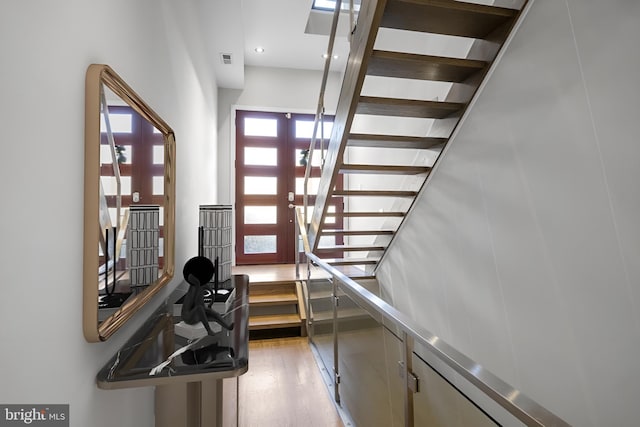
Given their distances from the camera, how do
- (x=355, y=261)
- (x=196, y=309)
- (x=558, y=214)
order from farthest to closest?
1. (x=355, y=261)
2. (x=558, y=214)
3. (x=196, y=309)

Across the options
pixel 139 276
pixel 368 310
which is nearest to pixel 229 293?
pixel 139 276

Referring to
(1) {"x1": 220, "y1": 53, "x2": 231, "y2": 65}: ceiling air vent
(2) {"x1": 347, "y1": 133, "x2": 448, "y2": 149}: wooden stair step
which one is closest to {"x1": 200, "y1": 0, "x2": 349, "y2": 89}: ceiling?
(1) {"x1": 220, "y1": 53, "x2": 231, "y2": 65}: ceiling air vent

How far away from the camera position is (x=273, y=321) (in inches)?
149

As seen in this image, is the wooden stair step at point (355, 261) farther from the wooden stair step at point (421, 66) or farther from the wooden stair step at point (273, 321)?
the wooden stair step at point (421, 66)

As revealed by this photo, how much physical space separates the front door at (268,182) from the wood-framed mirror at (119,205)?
148 inches

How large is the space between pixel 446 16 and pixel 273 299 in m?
3.39

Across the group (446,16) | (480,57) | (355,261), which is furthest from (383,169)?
(355,261)

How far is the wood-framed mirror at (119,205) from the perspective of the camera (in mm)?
951

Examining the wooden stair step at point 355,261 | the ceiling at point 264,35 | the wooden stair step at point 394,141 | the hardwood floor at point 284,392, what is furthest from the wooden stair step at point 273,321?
the ceiling at point 264,35

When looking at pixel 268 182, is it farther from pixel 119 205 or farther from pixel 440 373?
pixel 440 373

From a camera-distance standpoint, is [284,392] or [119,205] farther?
[284,392]

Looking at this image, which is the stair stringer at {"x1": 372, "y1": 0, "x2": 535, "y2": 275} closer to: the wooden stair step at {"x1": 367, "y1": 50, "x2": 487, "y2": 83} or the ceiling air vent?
the wooden stair step at {"x1": 367, "y1": 50, "x2": 487, "y2": 83}

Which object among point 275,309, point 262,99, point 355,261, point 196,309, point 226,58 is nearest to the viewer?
point 196,309

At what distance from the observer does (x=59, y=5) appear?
835 mm
